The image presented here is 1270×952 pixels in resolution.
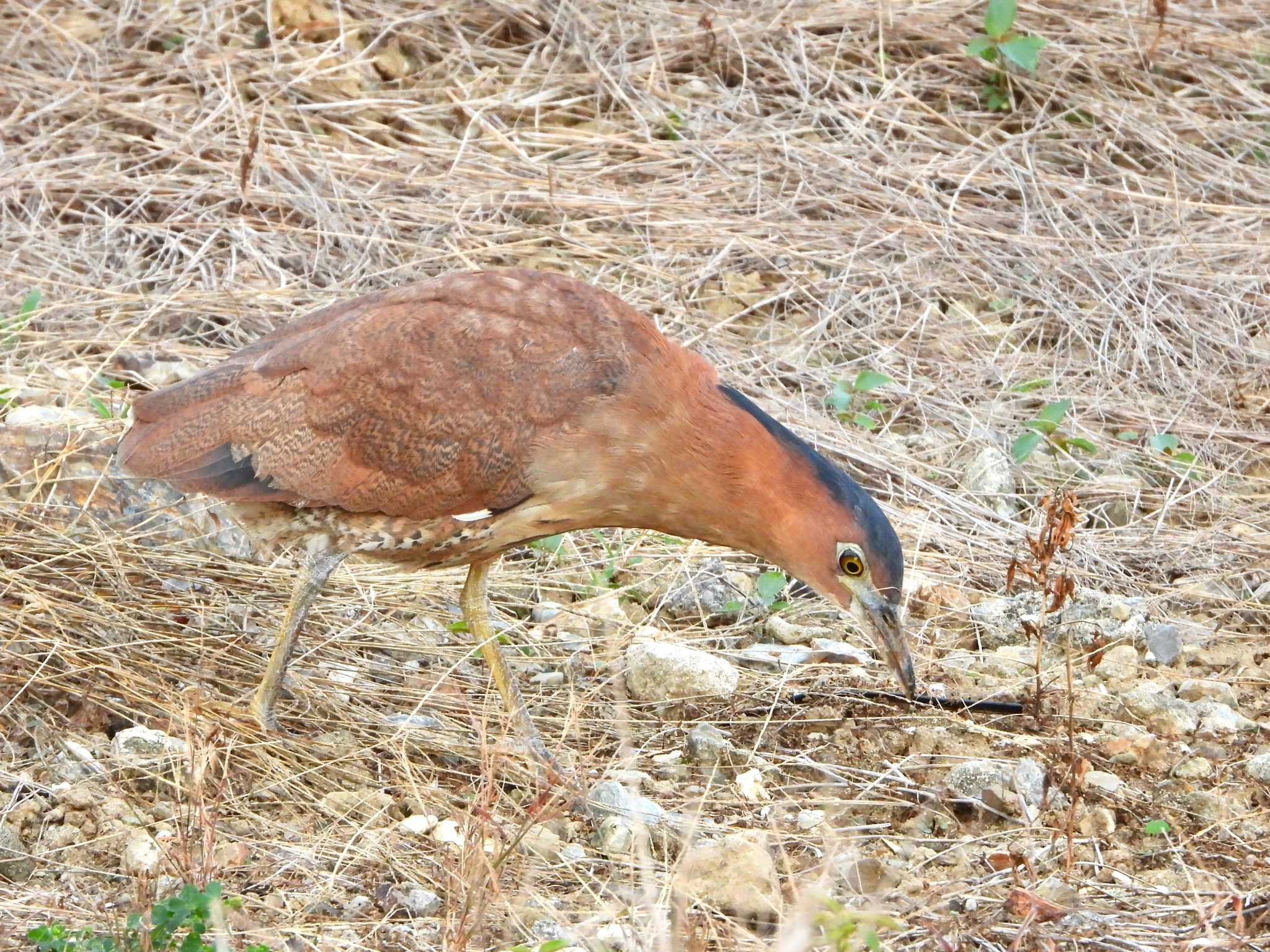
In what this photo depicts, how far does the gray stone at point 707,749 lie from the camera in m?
4.60

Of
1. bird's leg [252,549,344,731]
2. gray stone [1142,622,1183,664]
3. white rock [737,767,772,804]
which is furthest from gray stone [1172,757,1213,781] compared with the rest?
bird's leg [252,549,344,731]

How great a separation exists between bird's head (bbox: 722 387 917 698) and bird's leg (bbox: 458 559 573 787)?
897 mm

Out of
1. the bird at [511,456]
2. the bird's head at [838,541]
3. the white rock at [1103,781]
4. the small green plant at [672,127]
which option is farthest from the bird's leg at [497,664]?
the small green plant at [672,127]

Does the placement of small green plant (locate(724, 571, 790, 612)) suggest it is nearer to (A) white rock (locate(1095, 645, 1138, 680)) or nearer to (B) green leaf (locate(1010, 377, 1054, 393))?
(A) white rock (locate(1095, 645, 1138, 680))

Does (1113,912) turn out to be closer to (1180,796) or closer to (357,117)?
(1180,796)

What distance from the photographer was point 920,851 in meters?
4.10

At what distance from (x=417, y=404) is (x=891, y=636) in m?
1.54

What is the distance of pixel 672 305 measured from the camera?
6.99 metres

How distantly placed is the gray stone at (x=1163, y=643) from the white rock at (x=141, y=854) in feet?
10.9

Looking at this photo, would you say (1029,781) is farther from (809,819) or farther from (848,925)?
(848,925)

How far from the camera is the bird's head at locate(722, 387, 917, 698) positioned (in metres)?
4.30

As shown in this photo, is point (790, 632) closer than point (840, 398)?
Yes

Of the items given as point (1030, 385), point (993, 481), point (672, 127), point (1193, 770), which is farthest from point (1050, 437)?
point (672, 127)

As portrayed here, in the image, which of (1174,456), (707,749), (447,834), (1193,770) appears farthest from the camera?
(1174,456)
